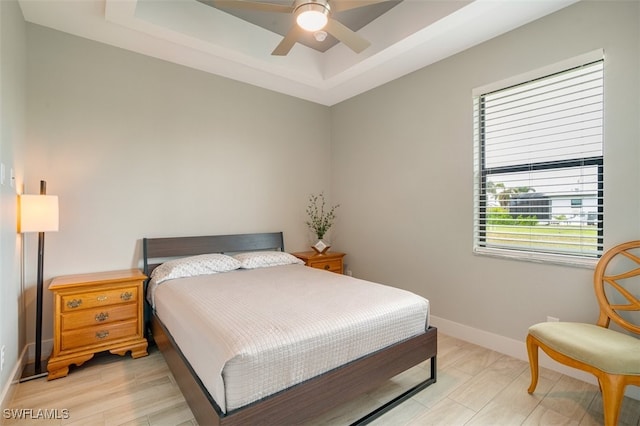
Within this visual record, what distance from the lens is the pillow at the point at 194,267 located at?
9.01 feet

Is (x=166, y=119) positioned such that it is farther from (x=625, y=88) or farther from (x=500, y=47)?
(x=625, y=88)

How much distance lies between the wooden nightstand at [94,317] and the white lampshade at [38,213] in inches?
17.8

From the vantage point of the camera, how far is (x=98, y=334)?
245 cm

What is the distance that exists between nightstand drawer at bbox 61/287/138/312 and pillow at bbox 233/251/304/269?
40.4 inches

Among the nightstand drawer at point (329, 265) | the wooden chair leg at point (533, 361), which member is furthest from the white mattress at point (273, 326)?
the nightstand drawer at point (329, 265)

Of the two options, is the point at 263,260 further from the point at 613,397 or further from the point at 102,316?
the point at 613,397

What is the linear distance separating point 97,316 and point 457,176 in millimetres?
3435

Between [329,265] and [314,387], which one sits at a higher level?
[329,265]

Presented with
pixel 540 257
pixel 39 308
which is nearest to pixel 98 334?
pixel 39 308

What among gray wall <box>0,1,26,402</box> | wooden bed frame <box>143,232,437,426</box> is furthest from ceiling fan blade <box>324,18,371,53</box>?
wooden bed frame <box>143,232,437,426</box>

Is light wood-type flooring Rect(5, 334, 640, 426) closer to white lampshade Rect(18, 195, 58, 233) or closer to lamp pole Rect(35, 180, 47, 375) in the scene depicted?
lamp pole Rect(35, 180, 47, 375)

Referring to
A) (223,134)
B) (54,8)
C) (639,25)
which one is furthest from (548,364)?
(54,8)

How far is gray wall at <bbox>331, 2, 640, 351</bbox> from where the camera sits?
2125 millimetres

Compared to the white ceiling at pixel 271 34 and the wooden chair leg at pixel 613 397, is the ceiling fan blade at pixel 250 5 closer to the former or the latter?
the white ceiling at pixel 271 34
